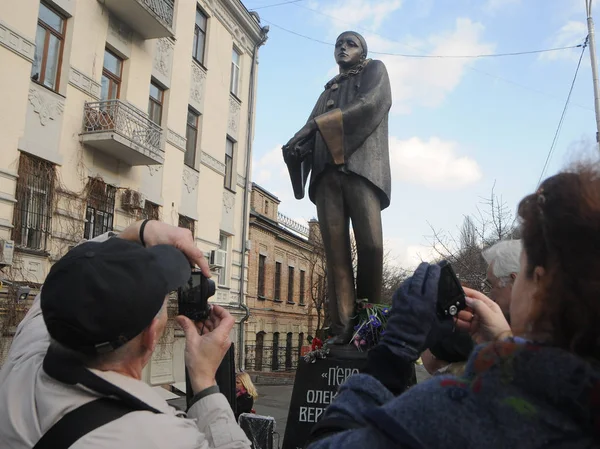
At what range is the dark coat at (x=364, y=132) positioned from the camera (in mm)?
3903

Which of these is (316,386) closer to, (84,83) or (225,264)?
(84,83)

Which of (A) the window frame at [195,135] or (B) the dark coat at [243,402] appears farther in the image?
(A) the window frame at [195,135]

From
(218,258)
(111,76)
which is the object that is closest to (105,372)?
(111,76)

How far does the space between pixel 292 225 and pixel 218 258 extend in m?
12.1

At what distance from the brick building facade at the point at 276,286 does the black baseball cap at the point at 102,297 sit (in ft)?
66.0

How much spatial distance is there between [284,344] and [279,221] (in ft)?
20.3

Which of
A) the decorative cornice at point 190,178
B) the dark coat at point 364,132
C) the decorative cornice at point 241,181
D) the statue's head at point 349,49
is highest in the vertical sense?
the decorative cornice at point 241,181

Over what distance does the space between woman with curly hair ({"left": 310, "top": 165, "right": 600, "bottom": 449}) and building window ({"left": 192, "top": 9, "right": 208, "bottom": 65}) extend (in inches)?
676

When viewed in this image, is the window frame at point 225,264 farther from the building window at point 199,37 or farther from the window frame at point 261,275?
the window frame at point 261,275

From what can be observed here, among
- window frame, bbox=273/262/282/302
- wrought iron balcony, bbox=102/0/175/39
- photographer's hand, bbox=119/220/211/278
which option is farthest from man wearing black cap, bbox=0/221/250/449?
window frame, bbox=273/262/282/302

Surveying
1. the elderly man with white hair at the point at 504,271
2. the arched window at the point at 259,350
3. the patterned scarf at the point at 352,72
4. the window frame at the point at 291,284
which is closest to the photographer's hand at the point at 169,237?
the elderly man with white hair at the point at 504,271

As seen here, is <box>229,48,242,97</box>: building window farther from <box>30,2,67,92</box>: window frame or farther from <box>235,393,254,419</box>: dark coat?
<box>235,393,254,419</box>: dark coat

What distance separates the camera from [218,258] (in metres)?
17.6

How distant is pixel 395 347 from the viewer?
1.10m
